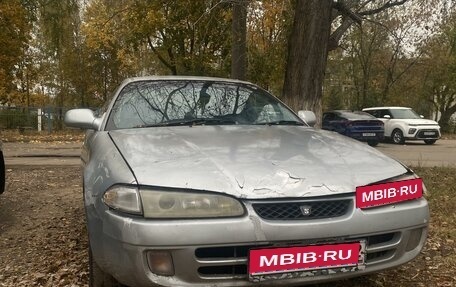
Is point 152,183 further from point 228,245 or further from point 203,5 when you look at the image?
point 203,5

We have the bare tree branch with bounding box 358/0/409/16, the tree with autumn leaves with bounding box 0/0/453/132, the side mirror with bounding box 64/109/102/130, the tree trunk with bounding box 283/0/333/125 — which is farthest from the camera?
the bare tree branch with bounding box 358/0/409/16

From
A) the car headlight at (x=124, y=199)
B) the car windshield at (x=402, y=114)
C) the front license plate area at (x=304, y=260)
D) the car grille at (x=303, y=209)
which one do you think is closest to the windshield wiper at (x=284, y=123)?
the car grille at (x=303, y=209)

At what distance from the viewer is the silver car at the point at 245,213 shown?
2.24m

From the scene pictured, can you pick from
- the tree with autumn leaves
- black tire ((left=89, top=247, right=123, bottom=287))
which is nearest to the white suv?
the tree with autumn leaves

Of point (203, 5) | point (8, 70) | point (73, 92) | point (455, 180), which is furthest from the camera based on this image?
point (73, 92)

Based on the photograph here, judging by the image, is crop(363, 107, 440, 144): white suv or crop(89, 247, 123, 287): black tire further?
crop(363, 107, 440, 144): white suv

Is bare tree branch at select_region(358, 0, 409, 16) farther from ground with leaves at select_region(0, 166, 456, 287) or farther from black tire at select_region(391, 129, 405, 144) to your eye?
black tire at select_region(391, 129, 405, 144)

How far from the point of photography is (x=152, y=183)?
7.63 feet

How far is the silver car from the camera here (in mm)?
2244

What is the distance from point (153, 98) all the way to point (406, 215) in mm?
2151

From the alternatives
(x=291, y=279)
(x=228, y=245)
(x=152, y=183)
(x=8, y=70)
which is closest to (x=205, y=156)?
(x=152, y=183)

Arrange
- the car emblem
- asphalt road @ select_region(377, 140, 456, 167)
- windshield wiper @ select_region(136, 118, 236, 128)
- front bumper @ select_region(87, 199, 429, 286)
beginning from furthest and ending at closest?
1. asphalt road @ select_region(377, 140, 456, 167)
2. windshield wiper @ select_region(136, 118, 236, 128)
3. the car emblem
4. front bumper @ select_region(87, 199, 429, 286)

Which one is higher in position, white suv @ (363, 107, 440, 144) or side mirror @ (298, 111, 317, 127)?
side mirror @ (298, 111, 317, 127)
